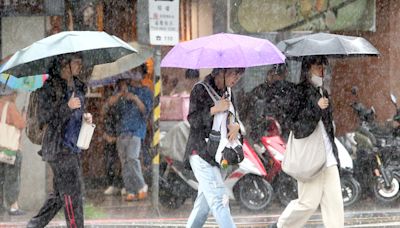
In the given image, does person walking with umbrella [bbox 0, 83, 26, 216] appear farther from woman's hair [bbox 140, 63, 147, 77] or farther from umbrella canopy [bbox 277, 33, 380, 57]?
umbrella canopy [bbox 277, 33, 380, 57]

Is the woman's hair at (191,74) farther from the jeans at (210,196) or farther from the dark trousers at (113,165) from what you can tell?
the jeans at (210,196)

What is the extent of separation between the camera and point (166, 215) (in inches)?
430

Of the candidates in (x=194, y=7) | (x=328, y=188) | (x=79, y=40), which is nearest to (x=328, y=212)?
(x=328, y=188)

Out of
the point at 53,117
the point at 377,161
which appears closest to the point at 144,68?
the point at 377,161

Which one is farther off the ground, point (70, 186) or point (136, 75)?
point (136, 75)

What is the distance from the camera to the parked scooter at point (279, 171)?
10836mm

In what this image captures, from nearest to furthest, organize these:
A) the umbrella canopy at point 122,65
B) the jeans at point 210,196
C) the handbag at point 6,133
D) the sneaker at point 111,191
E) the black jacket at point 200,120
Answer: the jeans at point 210,196 → the black jacket at point 200,120 → the handbag at point 6,133 → the umbrella canopy at point 122,65 → the sneaker at point 111,191

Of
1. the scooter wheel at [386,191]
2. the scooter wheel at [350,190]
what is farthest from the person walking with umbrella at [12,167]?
the scooter wheel at [386,191]

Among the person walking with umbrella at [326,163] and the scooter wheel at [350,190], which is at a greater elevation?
the person walking with umbrella at [326,163]

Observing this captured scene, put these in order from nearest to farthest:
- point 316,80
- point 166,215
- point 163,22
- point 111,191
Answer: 1. point 316,80
2. point 163,22
3. point 166,215
4. point 111,191

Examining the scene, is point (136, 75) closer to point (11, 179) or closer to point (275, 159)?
point (11, 179)

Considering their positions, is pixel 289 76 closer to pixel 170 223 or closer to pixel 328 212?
pixel 170 223

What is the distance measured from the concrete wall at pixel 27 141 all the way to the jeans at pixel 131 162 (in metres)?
1.12

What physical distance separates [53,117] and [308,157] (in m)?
2.28
